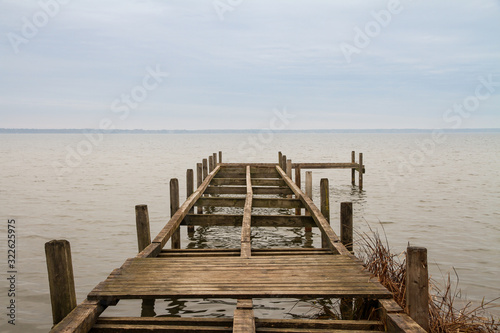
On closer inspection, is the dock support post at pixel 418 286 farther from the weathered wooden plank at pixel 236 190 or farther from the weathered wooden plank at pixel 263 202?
the weathered wooden plank at pixel 236 190

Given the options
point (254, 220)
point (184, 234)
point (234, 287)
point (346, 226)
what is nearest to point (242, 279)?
point (234, 287)

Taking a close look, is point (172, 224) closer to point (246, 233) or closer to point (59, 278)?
point (246, 233)

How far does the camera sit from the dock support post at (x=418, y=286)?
4.50m

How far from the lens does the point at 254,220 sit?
9.38 meters

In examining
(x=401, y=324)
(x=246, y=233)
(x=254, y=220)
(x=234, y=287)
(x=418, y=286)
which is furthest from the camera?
(x=254, y=220)

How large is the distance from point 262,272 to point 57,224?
10912 mm

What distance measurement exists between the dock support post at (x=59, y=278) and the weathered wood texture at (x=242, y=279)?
0.30 m

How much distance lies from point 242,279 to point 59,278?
6.60ft

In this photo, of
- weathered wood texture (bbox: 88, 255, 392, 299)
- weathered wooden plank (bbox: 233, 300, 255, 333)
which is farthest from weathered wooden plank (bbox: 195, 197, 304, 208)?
weathered wooden plank (bbox: 233, 300, 255, 333)

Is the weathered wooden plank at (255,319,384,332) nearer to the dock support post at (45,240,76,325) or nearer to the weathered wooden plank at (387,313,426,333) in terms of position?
the weathered wooden plank at (387,313,426,333)

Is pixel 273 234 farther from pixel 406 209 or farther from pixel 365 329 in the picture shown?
pixel 365 329

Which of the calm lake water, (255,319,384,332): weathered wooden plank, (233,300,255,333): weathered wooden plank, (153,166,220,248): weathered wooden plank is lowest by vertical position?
the calm lake water

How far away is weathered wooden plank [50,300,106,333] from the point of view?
4.15 meters

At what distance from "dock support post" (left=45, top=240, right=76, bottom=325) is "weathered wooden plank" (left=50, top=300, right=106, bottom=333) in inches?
5.8
